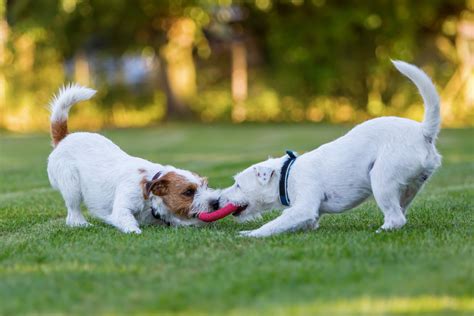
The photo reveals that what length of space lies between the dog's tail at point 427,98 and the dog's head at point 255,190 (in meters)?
1.25

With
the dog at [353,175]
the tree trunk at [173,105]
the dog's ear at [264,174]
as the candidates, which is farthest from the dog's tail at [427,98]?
the tree trunk at [173,105]

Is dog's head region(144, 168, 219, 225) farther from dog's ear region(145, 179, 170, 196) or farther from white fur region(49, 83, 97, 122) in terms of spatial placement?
white fur region(49, 83, 97, 122)

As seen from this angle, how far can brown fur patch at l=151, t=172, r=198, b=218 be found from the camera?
6961mm

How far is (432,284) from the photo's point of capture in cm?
448

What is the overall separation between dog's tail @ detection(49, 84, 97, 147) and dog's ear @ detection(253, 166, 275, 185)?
1.93 meters

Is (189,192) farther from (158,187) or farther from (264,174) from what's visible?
(264,174)

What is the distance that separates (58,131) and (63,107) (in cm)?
24

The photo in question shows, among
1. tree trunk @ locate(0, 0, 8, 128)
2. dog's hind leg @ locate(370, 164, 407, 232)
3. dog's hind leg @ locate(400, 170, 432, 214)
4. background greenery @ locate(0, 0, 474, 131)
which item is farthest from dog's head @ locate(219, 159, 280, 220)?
tree trunk @ locate(0, 0, 8, 128)

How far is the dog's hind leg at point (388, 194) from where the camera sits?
20.4ft

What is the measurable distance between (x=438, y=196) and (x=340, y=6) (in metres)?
21.2

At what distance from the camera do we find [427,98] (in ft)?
20.6

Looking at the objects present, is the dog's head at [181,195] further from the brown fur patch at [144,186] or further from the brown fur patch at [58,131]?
the brown fur patch at [58,131]

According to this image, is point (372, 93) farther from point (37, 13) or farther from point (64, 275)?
point (64, 275)

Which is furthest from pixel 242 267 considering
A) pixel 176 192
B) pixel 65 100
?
pixel 65 100
